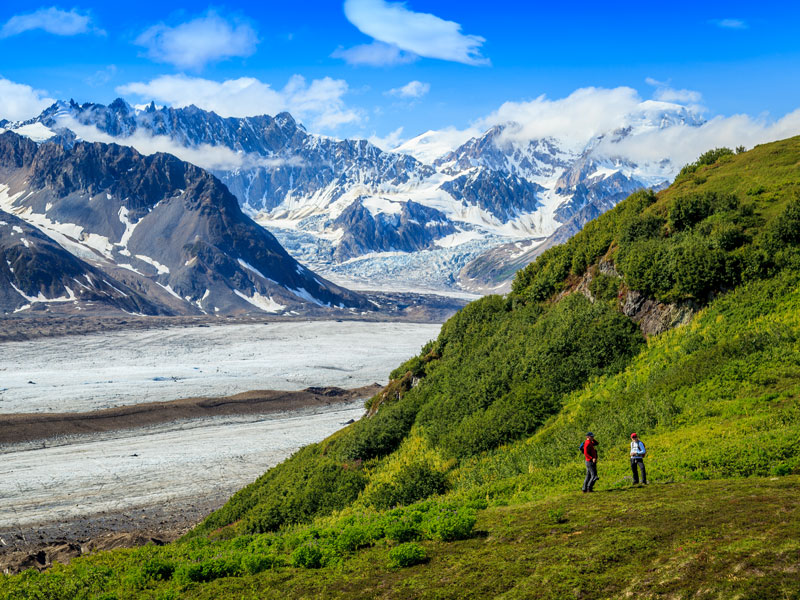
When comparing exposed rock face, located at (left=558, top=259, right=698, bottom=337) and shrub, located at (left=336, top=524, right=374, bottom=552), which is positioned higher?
exposed rock face, located at (left=558, top=259, right=698, bottom=337)

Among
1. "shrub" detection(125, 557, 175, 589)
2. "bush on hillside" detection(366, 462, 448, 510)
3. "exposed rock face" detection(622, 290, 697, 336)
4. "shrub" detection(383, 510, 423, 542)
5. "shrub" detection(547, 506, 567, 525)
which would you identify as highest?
"exposed rock face" detection(622, 290, 697, 336)

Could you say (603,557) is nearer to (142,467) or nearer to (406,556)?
(406,556)

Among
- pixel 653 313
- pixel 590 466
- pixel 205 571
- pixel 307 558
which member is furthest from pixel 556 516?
pixel 653 313

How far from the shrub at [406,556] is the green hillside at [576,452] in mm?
53

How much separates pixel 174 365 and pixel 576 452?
131258mm

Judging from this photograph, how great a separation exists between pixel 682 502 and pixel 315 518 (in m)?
18.4

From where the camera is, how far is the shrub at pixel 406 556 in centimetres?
1448

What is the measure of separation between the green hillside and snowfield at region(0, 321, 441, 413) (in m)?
74.3

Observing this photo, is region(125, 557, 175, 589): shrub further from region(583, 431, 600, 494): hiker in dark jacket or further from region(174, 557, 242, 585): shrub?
region(583, 431, 600, 494): hiker in dark jacket

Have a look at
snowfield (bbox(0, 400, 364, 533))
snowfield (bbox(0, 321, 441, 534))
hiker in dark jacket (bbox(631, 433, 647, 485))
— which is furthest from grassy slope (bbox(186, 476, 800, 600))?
snowfield (bbox(0, 400, 364, 533))

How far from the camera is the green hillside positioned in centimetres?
1290

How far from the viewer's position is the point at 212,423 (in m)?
89.5

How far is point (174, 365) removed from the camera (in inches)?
5482

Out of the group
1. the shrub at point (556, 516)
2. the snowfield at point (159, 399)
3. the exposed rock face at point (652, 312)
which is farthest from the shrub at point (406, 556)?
the snowfield at point (159, 399)
